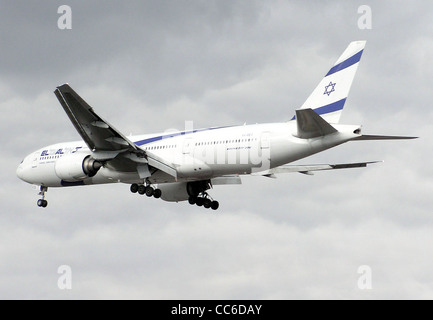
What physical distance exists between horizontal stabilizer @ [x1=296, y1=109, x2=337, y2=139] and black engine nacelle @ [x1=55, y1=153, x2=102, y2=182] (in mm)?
10851

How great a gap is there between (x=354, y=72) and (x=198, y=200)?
40.2 ft

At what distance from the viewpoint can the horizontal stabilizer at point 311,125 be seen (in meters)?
32.4

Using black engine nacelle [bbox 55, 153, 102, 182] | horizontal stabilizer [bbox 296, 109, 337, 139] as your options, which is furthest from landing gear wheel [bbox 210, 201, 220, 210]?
horizontal stabilizer [bbox 296, 109, 337, 139]

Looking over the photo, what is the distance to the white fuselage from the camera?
115 ft

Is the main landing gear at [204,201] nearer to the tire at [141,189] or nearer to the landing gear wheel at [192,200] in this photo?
the landing gear wheel at [192,200]

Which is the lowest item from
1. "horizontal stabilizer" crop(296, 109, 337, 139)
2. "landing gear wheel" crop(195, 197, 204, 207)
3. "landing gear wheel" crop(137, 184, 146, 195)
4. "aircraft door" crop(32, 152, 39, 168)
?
"landing gear wheel" crop(195, 197, 204, 207)

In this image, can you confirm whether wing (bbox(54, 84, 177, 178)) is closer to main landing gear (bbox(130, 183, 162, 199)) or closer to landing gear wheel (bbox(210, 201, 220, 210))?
main landing gear (bbox(130, 183, 162, 199))

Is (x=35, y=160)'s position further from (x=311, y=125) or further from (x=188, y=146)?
(x=311, y=125)

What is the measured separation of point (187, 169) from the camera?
38312mm

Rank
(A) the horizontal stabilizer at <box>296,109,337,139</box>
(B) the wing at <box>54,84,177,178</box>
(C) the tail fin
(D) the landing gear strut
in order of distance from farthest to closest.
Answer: (D) the landing gear strut
(C) the tail fin
(B) the wing at <box>54,84,177,178</box>
(A) the horizontal stabilizer at <box>296,109,337,139</box>

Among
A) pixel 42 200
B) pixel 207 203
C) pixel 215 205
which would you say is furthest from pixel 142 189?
pixel 42 200

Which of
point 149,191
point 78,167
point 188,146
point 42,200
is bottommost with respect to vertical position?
point 149,191

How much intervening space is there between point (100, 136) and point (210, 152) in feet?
17.7

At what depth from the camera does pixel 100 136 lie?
37.5 metres
